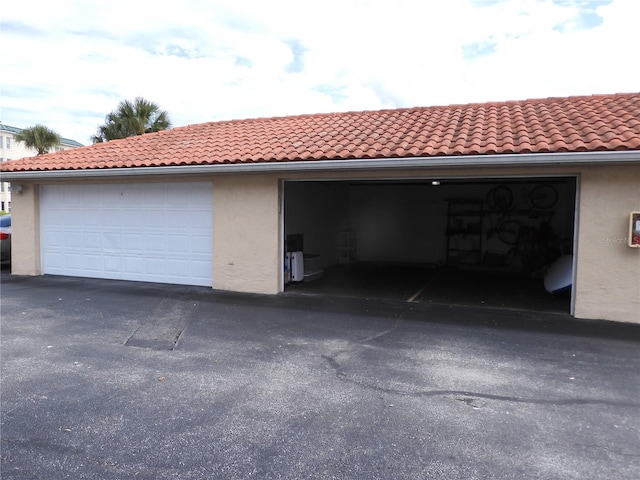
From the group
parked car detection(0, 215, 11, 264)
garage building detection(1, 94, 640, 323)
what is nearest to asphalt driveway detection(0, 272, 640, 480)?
garage building detection(1, 94, 640, 323)

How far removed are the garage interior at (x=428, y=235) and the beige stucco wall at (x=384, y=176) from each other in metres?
1.07

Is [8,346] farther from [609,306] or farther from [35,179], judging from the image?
[609,306]

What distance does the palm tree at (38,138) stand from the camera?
28219 mm

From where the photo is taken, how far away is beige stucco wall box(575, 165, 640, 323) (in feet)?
22.2

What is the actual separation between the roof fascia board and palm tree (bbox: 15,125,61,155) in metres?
21.0

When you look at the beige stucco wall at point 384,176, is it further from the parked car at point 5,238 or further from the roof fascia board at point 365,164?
the parked car at point 5,238

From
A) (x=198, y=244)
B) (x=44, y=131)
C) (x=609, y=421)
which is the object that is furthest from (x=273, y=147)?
(x=44, y=131)

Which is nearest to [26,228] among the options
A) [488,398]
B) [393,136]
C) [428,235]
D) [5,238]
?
[5,238]

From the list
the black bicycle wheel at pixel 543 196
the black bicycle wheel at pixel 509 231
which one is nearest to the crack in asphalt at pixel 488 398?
the black bicycle wheel at pixel 509 231

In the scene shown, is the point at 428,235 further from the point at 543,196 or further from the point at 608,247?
the point at 608,247

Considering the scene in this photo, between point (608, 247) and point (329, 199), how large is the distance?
834cm

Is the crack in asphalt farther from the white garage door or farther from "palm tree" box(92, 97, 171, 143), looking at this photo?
"palm tree" box(92, 97, 171, 143)

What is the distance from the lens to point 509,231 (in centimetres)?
1445

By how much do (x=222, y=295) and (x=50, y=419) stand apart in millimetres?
5127
